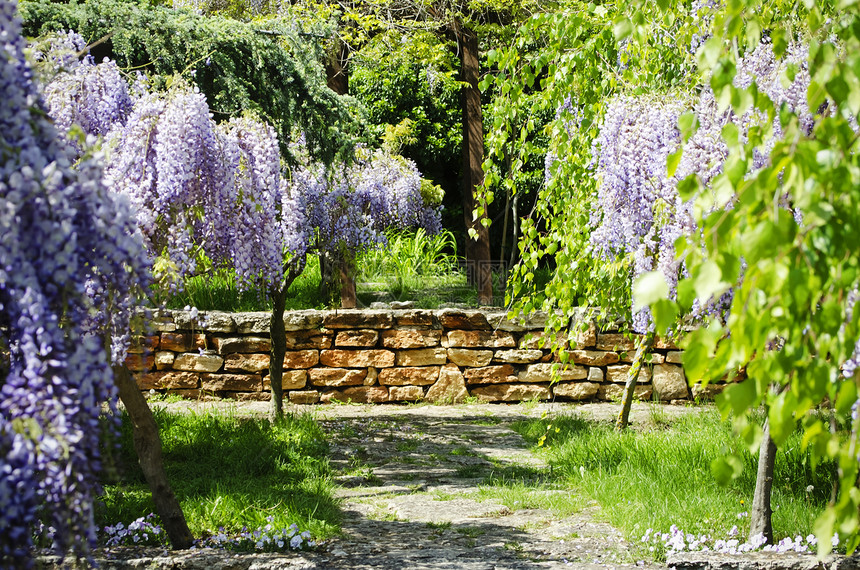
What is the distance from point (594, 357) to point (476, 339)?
3.56 feet

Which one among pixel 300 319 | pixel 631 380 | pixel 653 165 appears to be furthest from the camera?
A: pixel 300 319

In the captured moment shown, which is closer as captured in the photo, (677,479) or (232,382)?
(677,479)

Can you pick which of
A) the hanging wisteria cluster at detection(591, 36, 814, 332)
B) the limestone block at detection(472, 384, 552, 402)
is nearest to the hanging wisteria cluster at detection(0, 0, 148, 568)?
the hanging wisteria cluster at detection(591, 36, 814, 332)

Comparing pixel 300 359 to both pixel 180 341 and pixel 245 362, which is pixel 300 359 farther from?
Answer: pixel 180 341

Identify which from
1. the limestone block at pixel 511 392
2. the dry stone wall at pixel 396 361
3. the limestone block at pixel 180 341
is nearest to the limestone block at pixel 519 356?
the dry stone wall at pixel 396 361

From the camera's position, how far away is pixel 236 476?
409 cm

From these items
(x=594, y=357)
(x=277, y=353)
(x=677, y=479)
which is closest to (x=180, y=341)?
(x=277, y=353)

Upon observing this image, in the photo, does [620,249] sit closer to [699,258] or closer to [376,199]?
[699,258]

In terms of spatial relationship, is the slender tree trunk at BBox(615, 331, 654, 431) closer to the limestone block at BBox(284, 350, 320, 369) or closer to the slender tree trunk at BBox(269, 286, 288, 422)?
the slender tree trunk at BBox(269, 286, 288, 422)

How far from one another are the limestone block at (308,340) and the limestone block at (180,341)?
2.49 ft

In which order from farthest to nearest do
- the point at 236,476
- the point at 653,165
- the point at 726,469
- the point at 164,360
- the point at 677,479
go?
the point at 164,360 → the point at 236,476 → the point at 677,479 → the point at 653,165 → the point at 726,469

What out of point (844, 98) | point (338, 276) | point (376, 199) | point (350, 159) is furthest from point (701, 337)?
point (376, 199)

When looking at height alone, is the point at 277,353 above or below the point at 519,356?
above

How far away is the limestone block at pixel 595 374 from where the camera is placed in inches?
277
